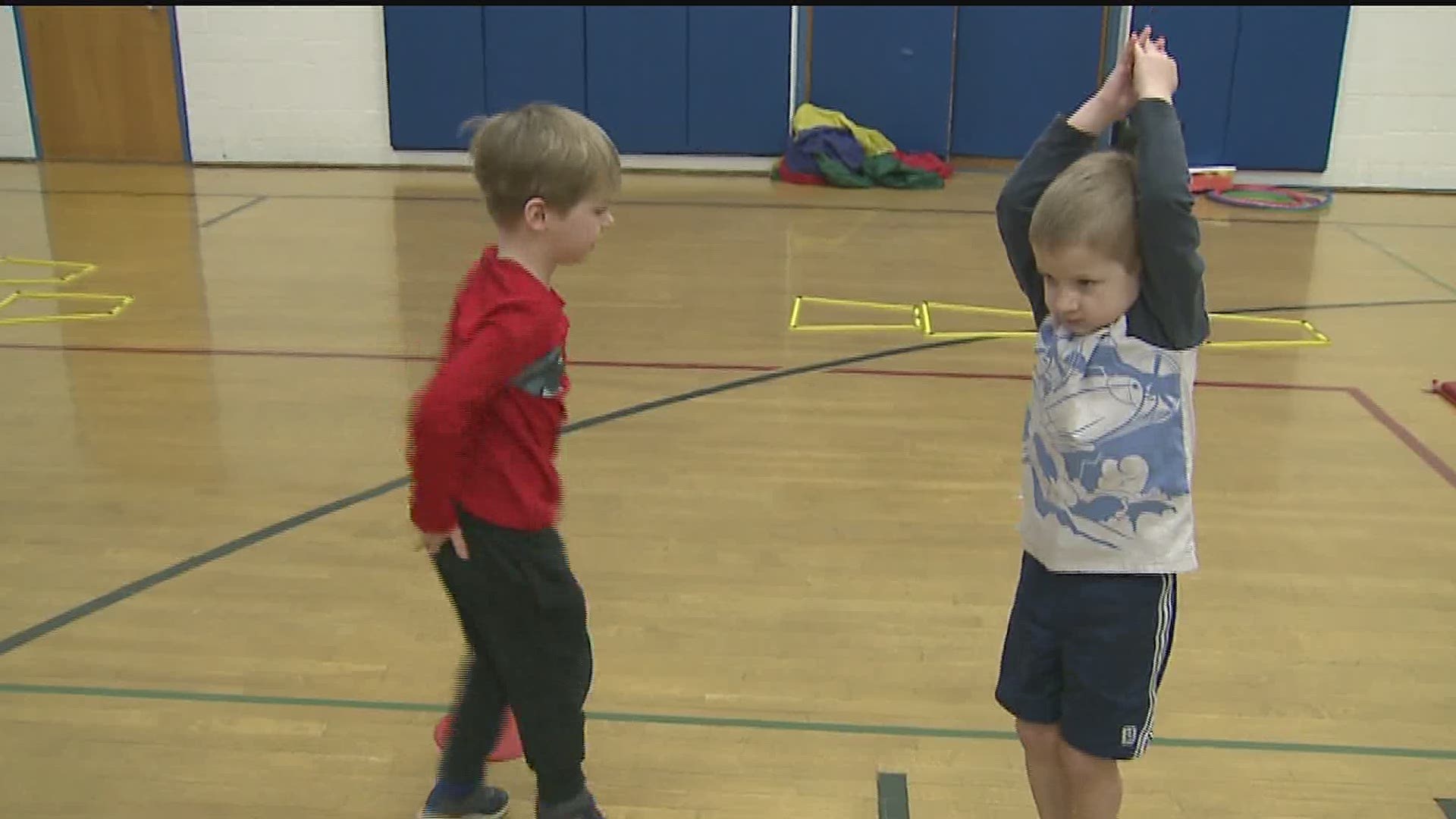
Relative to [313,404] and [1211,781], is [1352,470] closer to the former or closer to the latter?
[1211,781]

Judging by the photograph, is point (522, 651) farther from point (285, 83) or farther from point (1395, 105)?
point (1395, 105)

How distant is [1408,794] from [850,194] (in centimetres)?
674

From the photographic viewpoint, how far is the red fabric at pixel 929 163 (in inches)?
356

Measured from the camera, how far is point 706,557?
307 cm

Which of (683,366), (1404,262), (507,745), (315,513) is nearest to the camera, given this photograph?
(507,745)

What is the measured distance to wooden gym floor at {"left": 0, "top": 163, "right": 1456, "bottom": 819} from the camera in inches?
88.0

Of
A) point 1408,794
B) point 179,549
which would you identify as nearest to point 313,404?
point 179,549

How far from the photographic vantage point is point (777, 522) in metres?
3.28

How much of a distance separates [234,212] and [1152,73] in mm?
7102

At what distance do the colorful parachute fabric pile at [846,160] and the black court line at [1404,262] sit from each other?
268 cm

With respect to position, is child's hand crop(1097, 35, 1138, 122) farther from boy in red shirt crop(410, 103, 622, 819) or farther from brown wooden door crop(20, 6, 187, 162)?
brown wooden door crop(20, 6, 187, 162)

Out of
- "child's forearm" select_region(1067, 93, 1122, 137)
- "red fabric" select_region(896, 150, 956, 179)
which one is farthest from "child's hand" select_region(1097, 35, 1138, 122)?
"red fabric" select_region(896, 150, 956, 179)

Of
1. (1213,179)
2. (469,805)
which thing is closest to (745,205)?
(1213,179)

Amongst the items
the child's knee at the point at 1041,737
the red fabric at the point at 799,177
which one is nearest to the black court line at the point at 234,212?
the red fabric at the point at 799,177
